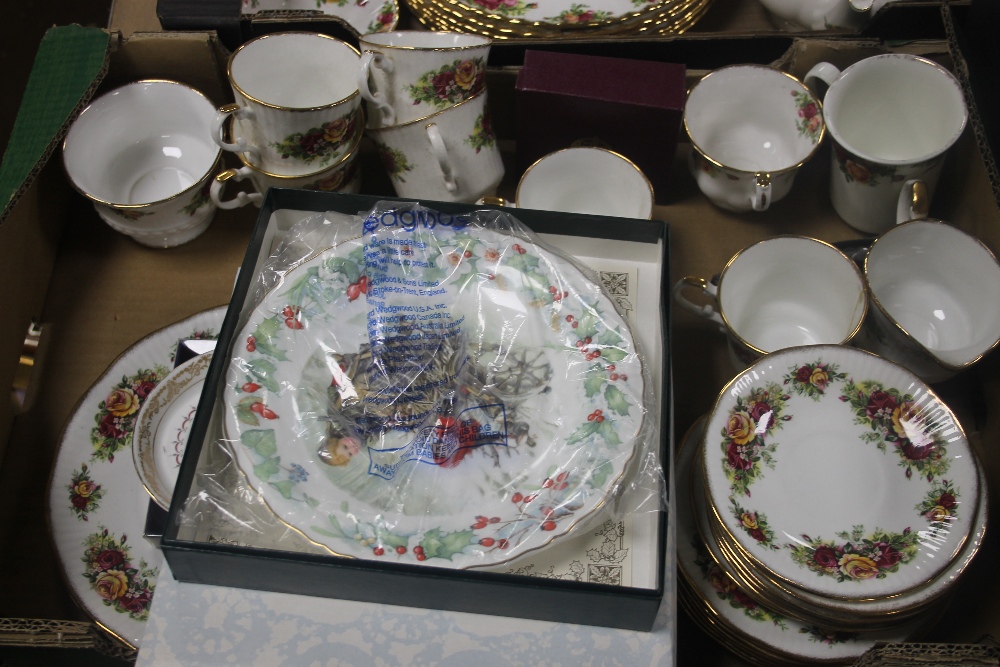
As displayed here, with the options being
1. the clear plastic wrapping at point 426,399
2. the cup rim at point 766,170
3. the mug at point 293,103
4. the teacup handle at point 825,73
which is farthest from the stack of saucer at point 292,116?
the teacup handle at point 825,73

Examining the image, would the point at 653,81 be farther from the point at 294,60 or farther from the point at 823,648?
the point at 823,648

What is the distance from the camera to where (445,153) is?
28.2 inches

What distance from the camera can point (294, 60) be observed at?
0.78 metres

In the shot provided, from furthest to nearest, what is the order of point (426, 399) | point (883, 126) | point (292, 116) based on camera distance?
point (883, 126) < point (292, 116) < point (426, 399)

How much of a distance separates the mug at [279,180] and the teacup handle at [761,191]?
0.34m

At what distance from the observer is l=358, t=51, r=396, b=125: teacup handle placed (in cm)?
68

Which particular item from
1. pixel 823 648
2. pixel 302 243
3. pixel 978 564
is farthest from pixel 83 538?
pixel 978 564

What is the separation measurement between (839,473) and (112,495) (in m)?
0.55

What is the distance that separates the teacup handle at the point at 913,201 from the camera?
0.71 m

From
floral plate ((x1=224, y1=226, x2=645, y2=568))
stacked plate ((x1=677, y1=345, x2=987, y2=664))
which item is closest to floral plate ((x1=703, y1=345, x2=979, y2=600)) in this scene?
stacked plate ((x1=677, y1=345, x2=987, y2=664))

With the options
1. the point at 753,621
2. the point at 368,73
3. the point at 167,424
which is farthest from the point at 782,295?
the point at 167,424

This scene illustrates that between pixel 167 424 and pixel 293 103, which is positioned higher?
pixel 293 103

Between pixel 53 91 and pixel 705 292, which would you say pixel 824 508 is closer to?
pixel 705 292

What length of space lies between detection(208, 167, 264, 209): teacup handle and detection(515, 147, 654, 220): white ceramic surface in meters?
0.23
